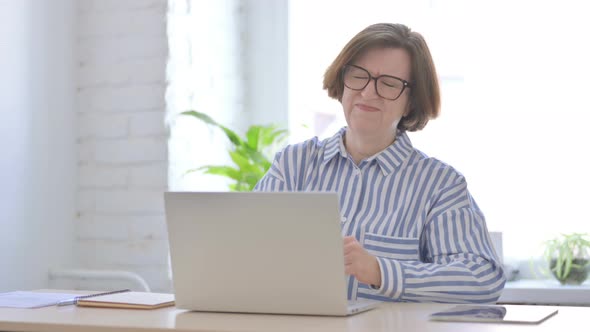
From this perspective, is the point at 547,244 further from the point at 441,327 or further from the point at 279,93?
the point at 441,327

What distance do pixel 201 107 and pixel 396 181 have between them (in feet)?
4.36

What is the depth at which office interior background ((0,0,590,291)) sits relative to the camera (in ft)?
9.71

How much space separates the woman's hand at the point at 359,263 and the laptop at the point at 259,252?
13 centimetres

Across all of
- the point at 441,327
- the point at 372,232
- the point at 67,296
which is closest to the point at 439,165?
the point at 372,232

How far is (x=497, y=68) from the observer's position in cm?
334

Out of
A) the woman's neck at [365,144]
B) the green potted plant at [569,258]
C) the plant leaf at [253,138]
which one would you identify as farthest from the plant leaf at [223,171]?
the green potted plant at [569,258]

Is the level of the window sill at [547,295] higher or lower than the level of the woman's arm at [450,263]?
lower

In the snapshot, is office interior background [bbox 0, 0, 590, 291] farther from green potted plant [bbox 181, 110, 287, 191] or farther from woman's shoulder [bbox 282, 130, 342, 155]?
woman's shoulder [bbox 282, 130, 342, 155]

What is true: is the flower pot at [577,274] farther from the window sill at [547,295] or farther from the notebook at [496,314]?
the notebook at [496,314]

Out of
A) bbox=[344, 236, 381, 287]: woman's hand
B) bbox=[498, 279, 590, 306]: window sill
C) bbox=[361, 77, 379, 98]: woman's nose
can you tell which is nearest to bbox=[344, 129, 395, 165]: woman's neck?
bbox=[361, 77, 379, 98]: woman's nose

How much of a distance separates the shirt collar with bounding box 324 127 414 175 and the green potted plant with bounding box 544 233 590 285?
107cm

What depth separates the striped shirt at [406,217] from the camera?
190 cm

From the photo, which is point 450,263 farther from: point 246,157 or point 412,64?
point 246,157

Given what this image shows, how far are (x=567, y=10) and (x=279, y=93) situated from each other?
113 centimetres
